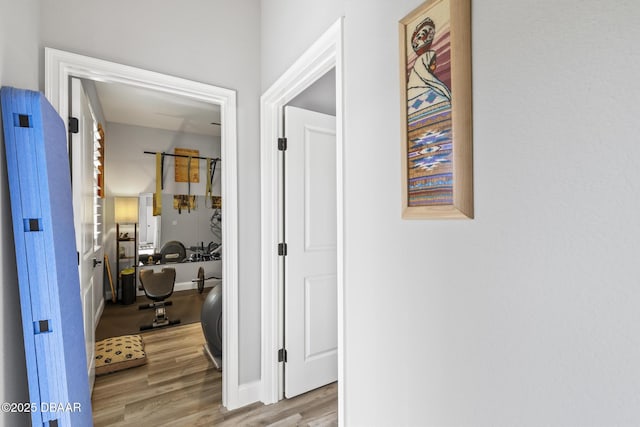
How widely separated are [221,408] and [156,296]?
7.23ft

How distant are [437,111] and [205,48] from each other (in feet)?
5.96

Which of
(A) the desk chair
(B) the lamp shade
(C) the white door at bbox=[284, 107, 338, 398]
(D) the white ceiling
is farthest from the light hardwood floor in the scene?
(B) the lamp shade

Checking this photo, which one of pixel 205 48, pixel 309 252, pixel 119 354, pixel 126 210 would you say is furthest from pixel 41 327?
pixel 126 210

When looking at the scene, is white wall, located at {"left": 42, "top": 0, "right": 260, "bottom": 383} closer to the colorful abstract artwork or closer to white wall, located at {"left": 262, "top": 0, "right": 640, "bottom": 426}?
white wall, located at {"left": 262, "top": 0, "right": 640, "bottom": 426}

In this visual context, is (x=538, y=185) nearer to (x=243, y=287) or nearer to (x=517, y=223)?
(x=517, y=223)

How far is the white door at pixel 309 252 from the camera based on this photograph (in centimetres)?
227

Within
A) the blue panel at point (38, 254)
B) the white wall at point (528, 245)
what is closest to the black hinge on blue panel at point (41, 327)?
the blue panel at point (38, 254)

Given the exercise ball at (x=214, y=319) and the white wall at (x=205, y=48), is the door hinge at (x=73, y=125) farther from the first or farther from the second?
the exercise ball at (x=214, y=319)

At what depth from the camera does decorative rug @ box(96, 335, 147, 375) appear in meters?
2.68

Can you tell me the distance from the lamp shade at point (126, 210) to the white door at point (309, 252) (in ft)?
13.7

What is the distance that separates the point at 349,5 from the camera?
1305 mm

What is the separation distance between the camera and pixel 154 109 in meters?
4.36

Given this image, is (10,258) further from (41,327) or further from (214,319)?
(214,319)

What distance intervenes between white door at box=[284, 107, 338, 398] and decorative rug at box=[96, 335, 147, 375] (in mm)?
1550
